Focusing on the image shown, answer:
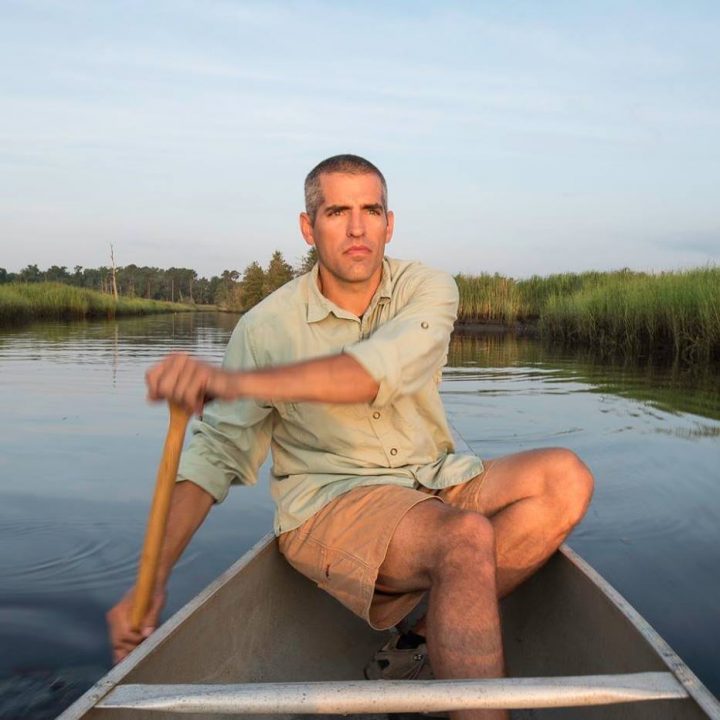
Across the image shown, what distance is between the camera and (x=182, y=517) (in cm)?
230

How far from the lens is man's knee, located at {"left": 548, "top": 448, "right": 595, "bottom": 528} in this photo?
2.34 m

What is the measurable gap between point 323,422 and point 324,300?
1.26ft

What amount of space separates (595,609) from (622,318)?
14.5 m

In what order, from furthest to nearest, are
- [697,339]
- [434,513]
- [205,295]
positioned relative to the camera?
[205,295]
[697,339]
[434,513]

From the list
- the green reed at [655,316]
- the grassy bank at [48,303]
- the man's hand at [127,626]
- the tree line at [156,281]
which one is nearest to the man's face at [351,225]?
the man's hand at [127,626]

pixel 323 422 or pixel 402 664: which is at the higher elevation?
pixel 323 422

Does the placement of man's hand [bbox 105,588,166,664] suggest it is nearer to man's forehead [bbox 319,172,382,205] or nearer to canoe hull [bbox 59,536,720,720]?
canoe hull [bbox 59,536,720,720]

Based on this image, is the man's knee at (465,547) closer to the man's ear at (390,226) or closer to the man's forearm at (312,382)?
the man's forearm at (312,382)

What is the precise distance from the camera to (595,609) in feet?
7.38

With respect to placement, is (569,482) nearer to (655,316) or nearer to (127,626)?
(127,626)

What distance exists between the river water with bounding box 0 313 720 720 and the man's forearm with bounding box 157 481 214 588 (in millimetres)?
714

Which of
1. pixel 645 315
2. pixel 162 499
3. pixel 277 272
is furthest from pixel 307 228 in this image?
pixel 277 272

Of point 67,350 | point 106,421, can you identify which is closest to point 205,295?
point 67,350

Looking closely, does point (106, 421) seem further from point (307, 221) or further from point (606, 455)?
point (307, 221)
